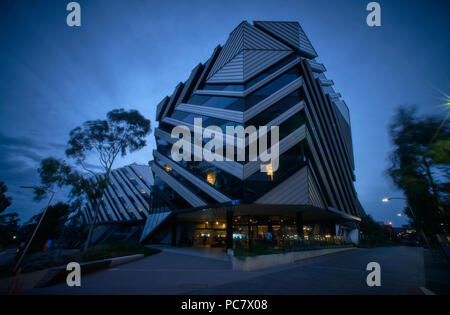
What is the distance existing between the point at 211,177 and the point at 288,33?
72.6 feet

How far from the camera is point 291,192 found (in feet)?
61.9

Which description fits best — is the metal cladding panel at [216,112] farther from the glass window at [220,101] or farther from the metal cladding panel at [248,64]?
the metal cladding panel at [248,64]

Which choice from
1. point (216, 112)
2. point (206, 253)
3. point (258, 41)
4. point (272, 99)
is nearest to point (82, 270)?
point (206, 253)

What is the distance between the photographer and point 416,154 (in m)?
9.38

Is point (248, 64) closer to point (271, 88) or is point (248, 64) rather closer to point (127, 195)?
point (271, 88)

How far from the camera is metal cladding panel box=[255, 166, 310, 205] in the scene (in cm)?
1817

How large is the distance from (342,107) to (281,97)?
37577 mm

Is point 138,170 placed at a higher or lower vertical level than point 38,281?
higher

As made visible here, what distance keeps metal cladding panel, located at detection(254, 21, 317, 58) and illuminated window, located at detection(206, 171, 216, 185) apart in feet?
65.4

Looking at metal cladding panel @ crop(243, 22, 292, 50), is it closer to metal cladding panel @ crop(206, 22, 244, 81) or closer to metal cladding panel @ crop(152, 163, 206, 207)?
metal cladding panel @ crop(206, 22, 244, 81)
